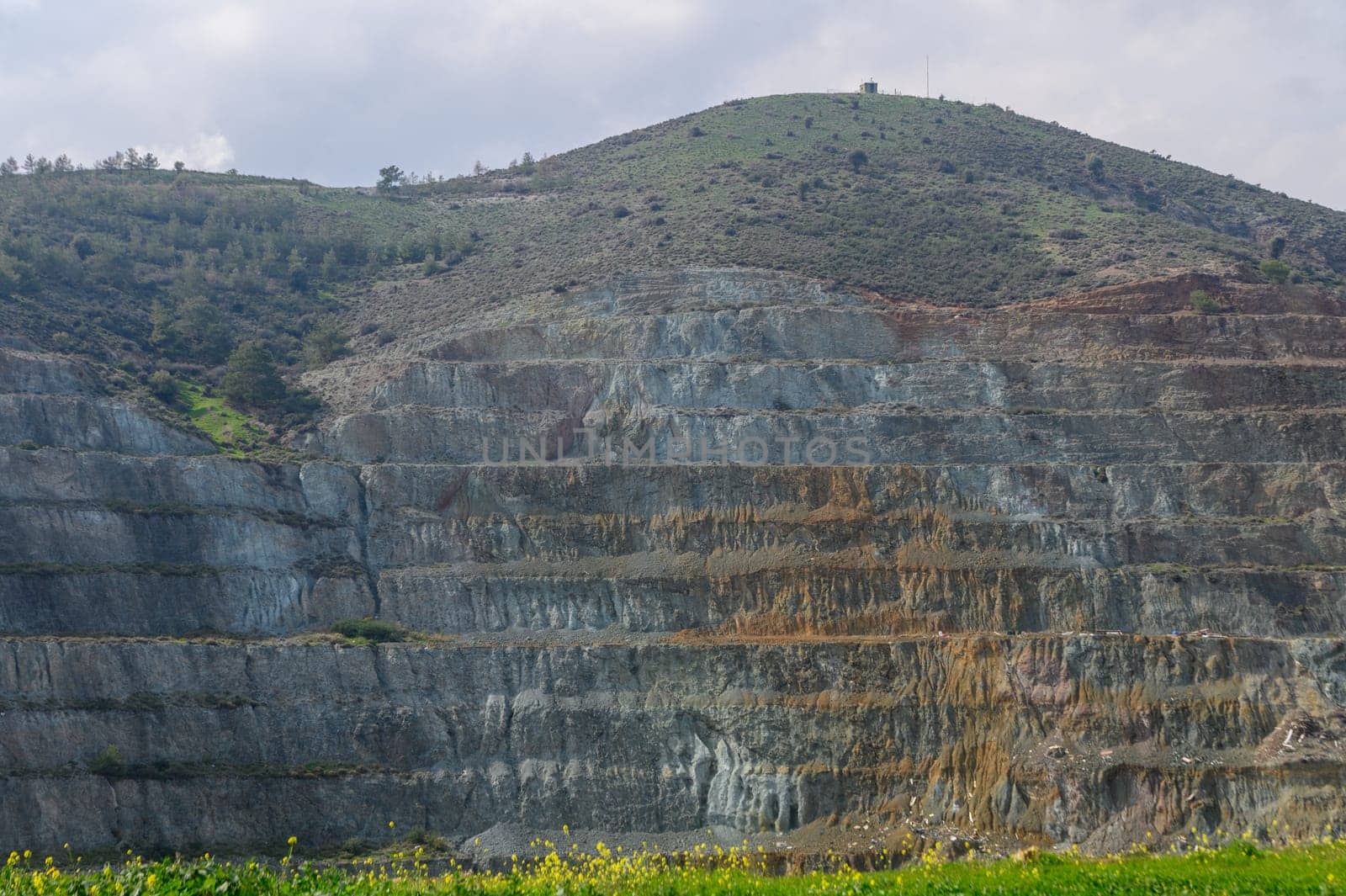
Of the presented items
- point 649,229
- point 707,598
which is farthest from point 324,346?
point 707,598

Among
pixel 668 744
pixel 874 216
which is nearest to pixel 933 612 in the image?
pixel 668 744

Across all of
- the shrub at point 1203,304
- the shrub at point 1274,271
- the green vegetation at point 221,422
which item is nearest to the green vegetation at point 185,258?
the green vegetation at point 221,422

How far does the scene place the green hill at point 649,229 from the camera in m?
65.2

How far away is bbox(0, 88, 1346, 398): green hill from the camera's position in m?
65.2

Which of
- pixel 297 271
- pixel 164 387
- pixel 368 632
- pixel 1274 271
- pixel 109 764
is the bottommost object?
pixel 109 764

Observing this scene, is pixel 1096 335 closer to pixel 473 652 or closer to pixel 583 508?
pixel 583 508

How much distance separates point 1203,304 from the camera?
6066cm

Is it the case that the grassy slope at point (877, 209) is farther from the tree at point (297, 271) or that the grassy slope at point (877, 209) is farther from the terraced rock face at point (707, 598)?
the terraced rock face at point (707, 598)

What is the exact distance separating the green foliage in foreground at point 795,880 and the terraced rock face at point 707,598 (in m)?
16.2

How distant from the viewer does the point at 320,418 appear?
55375mm

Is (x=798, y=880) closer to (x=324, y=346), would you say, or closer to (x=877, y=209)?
(x=324, y=346)

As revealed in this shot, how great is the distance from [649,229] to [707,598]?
31.0m

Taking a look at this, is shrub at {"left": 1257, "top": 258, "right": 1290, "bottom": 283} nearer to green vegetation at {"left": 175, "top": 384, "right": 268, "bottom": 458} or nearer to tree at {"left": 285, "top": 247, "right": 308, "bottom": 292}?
green vegetation at {"left": 175, "top": 384, "right": 268, "bottom": 458}

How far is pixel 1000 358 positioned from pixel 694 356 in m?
12.4
